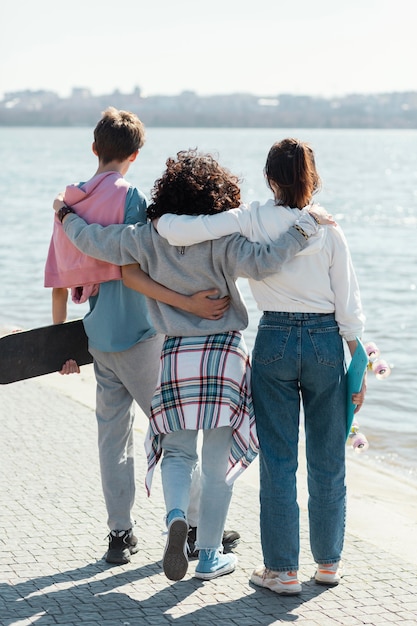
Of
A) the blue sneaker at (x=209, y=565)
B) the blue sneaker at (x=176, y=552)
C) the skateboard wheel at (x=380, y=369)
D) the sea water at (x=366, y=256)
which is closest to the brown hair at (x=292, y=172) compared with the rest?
the sea water at (x=366, y=256)

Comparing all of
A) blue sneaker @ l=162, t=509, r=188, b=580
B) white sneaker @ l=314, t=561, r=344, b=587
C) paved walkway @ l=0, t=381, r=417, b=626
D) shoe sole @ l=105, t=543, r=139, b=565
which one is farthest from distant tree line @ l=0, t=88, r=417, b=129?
blue sneaker @ l=162, t=509, r=188, b=580

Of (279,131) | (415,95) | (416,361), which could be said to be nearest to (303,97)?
(279,131)

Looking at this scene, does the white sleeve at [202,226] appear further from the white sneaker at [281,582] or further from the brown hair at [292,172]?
the white sneaker at [281,582]

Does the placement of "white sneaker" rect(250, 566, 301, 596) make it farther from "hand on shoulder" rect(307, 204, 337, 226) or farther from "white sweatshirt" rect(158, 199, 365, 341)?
"hand on shoulder" rect(307, 204, 337, 226)

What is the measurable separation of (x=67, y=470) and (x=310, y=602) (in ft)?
6.52

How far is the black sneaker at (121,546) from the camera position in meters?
4.15

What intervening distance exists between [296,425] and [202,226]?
0.80 metres

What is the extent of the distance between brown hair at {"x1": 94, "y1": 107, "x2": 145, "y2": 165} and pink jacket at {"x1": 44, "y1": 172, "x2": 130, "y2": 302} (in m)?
0.08

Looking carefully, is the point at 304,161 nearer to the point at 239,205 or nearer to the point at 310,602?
the point at 239,205

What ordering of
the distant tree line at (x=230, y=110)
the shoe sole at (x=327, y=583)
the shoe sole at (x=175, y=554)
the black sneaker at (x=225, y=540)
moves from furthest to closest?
the distant tree line at (x=230, y=110), the black sneaker at (x=225, y=540), the shoe sole at (x=327, y=583), the shoe sole at (x=175, y=554)

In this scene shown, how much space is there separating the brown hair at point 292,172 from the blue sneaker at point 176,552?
118cm

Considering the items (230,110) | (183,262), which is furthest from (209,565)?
(230,110)

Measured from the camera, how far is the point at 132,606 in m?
3.71

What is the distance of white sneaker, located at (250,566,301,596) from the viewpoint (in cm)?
385
